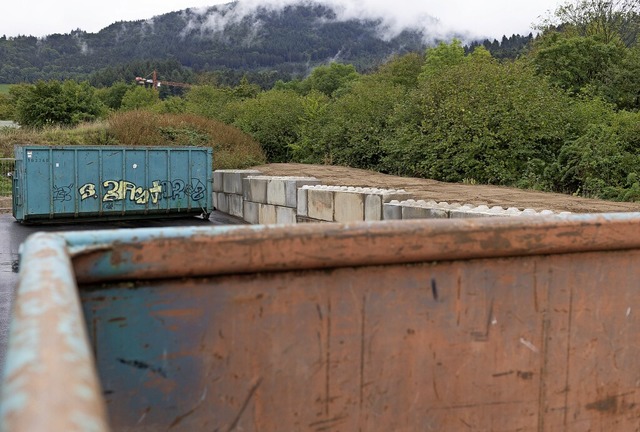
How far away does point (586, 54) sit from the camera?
33.1 meters

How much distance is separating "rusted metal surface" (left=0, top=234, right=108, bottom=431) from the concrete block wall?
20.0 feet

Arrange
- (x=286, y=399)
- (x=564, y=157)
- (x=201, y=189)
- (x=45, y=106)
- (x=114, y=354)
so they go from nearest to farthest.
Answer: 1. (x=114, y=354)
2. (x=286, y=399)
3. (x=564, y=157)
4. (x=201, y=189)
5. (x=45, y=106)

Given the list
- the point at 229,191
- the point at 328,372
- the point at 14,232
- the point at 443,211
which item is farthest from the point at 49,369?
the point at 229,191

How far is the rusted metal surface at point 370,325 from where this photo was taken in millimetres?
2408

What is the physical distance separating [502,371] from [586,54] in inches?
1322

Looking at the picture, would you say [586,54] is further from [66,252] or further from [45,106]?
[66,252]

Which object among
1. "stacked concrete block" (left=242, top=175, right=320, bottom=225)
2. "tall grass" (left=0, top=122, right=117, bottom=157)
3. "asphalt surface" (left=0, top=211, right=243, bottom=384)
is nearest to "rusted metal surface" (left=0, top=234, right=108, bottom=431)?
"asphalt surface" (left=0, top=211, right=243, bottom=384)

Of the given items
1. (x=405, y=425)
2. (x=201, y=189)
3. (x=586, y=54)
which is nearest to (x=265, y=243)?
(x=405, y=425)

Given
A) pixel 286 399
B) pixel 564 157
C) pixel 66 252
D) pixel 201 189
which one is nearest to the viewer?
pixel 66 252

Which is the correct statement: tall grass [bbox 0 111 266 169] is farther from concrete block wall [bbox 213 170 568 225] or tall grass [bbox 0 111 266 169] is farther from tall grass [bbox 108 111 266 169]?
concrete block wall [bbox 213 170 568 225]

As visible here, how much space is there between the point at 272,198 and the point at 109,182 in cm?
526

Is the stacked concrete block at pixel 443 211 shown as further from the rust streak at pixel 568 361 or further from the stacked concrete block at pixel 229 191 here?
the stacked concrete block at pixel 229 191

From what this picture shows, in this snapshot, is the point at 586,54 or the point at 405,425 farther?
the point at 586,54

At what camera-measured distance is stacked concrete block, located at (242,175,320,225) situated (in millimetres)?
15688
